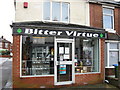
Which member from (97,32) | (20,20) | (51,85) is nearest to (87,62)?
(97,32)

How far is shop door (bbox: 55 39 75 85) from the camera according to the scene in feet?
22.7

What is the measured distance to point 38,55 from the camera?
7.00 m

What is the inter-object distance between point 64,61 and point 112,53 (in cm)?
400

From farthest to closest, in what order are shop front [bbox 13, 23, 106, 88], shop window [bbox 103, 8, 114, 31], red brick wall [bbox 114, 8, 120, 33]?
1. red brick wall [bbox 114, 8, 120, 33]
2. shop window [bbox 103, 8, 114, 31]
3. shop front [bbox 13, 23, 106, 88]

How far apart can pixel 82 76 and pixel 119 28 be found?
4936 mm

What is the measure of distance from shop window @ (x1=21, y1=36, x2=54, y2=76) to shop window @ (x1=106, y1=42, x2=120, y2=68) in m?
4.13

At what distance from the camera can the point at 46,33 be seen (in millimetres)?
6598

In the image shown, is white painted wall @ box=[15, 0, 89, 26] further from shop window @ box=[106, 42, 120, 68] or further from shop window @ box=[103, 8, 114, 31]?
shop window @ box=[106, 42, 120, 68]

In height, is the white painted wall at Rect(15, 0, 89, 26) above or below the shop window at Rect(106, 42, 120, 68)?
above

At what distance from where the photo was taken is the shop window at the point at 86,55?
24.8 feet

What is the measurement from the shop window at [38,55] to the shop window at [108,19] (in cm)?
459

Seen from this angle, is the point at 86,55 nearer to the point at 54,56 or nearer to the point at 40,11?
the point at 54,56

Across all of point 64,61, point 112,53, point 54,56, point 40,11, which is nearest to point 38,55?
point 54,56

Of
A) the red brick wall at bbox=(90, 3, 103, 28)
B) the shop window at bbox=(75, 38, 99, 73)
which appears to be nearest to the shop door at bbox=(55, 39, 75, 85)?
the shop window at bbox=(75, 38, 99, 73)
